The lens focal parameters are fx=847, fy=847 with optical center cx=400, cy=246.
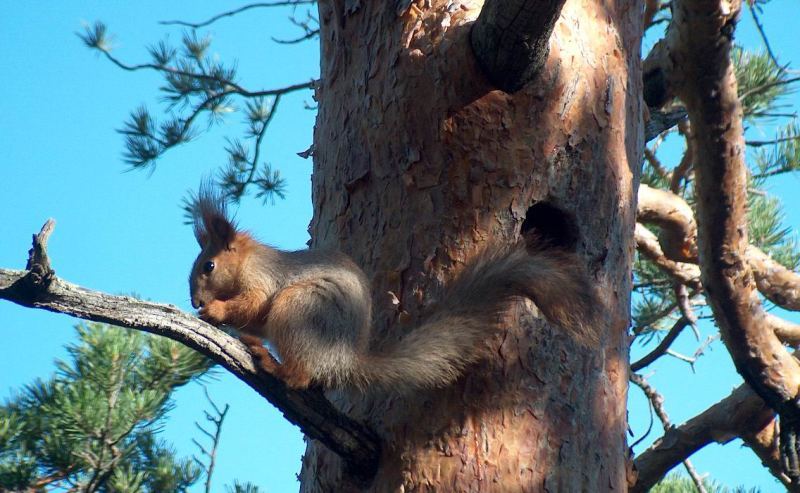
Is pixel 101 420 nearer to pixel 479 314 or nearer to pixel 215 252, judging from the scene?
pixel 215 252

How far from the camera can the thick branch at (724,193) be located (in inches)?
94.1

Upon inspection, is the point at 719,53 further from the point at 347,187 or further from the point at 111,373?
the point at 111,373

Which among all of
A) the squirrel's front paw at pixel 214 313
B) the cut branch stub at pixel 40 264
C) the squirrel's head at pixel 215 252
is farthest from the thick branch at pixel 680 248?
the cut branch stub at pixel 40 264

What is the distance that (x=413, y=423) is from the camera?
1.83 metres

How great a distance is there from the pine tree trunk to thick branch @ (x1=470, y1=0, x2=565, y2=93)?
4 centimetres

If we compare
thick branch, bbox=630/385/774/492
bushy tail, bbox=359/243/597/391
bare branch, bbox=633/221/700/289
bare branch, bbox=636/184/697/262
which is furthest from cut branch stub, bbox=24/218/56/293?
bare branch, bbox=633/221/700/289

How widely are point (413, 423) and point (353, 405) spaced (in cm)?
20

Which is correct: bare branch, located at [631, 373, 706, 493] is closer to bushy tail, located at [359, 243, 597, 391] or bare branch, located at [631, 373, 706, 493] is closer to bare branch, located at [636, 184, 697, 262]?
bare branch, located at [636, 184, 697, 262]

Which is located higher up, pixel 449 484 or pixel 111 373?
pixel 111 373

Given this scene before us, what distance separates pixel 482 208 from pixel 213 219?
36.4 inches

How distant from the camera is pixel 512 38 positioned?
1891mm

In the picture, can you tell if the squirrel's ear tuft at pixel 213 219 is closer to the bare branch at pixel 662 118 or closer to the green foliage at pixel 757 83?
the bare branch at pixel 662 118

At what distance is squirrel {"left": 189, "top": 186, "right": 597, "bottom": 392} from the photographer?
182cm

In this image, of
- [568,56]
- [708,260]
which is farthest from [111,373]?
[708,260]
